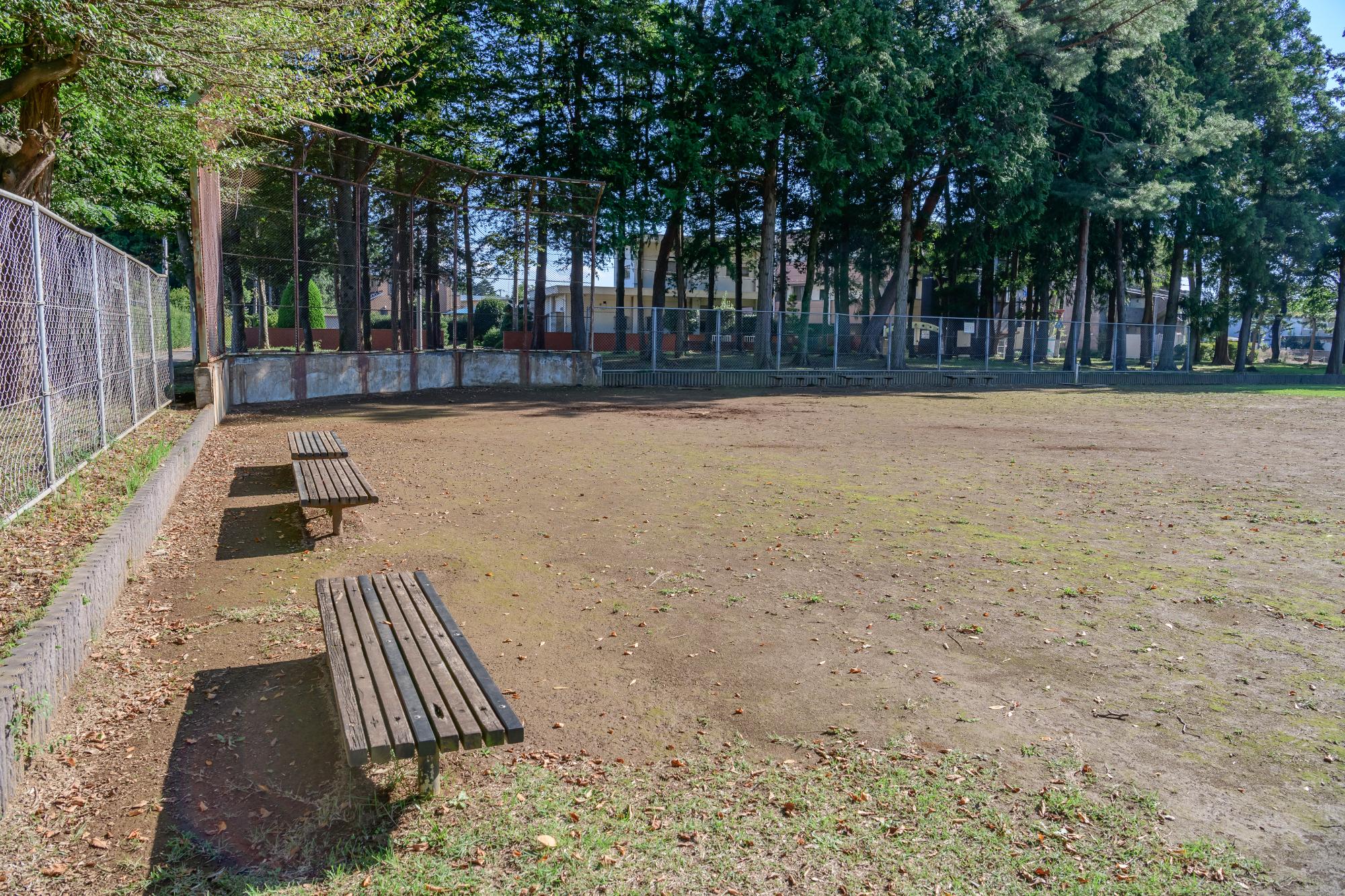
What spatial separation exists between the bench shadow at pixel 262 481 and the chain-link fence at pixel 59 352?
1207 mm

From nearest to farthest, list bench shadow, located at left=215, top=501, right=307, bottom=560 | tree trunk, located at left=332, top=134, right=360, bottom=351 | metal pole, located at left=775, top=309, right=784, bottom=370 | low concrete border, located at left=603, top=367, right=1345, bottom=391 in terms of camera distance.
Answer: bench shadow, located at left=215, top=501, right=307, bottom=560 → tree trunk, located at left=332, top=134, right=360, bottom=351 → low concrete border, located at left=603, top=367, right=1345, bottom=391 → metal pole, located at left=775, top=309, right=784, bottom=370

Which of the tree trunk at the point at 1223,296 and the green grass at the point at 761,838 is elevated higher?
the tree trunk at the point at 1223,296

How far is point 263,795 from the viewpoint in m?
3.51

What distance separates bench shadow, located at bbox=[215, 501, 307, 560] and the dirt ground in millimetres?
37

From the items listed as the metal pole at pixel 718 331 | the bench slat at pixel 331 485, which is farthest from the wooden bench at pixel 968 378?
the bench slat at pixel 331 485

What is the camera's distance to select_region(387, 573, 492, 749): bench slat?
126 inches

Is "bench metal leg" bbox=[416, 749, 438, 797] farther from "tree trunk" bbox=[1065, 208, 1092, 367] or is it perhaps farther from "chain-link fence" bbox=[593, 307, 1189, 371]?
"tree trunk" bbox=[1065, 208, 1092, 367]

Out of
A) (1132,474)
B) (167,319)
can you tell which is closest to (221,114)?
(167,319)

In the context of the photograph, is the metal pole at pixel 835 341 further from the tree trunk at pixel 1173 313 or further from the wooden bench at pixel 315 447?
the wooden bench at pixel 315 447

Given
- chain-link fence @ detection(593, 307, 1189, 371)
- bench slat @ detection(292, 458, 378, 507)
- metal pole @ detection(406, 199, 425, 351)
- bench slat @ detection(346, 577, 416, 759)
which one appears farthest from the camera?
chain-link fence @ detection(593, 307, 1189, 371)

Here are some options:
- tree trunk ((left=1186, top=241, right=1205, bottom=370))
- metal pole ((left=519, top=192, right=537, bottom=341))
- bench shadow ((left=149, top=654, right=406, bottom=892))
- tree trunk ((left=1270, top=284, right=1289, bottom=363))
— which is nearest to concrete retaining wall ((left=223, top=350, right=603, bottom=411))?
metal pole ((left=519, top=192, right=537, bottom=341))

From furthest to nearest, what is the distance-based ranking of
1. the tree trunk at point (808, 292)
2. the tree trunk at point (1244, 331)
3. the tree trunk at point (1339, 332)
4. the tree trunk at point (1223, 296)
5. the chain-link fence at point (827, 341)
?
the tree trunk at point (1339, 332)
the tree trunk at point (1223, 296)
the tree trunk at point (1244, 331)
the tree trunk at point (808, 292)
the chain-link fence at point (827, 341)

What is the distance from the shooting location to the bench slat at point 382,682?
312 centimetres

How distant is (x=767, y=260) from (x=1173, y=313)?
2329 cm
